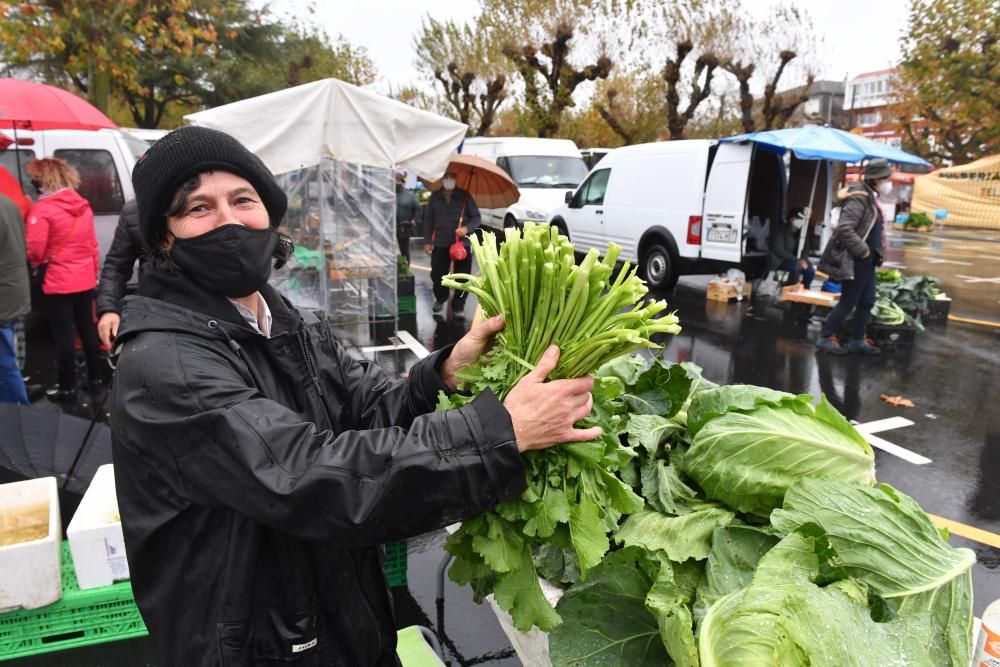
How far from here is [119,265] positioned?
4832 millimetres

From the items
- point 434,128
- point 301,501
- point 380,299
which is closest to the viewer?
point 301,501

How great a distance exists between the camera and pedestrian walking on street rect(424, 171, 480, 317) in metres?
9.26

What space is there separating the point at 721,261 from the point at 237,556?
399 inches

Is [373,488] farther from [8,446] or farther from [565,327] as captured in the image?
[8,446]

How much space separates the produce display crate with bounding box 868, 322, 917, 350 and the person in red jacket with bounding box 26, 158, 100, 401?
8.79m

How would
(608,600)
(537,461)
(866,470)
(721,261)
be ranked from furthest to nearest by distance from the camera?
1. (721,261)
2. (866,470)
3. (608,600)
4. (537,461)

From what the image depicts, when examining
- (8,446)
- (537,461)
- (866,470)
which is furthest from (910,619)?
(8,446)

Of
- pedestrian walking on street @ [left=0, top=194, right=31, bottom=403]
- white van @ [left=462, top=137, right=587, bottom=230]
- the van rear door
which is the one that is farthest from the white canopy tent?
white van @ [left=462, top=137, right=587, bottom=230]

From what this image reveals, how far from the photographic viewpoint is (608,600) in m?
1.92

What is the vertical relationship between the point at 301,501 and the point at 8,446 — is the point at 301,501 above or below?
above

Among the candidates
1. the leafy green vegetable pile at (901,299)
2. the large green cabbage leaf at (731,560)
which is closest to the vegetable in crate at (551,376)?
the large green cabbage leaf at (731,560)

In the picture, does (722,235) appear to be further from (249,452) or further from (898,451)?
(249,452)

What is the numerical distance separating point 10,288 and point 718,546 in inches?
216

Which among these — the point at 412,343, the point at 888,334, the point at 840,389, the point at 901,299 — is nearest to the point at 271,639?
the point at 840,389
